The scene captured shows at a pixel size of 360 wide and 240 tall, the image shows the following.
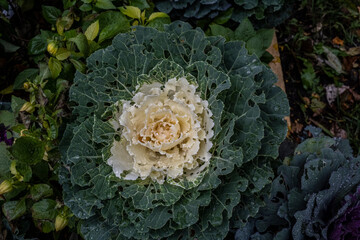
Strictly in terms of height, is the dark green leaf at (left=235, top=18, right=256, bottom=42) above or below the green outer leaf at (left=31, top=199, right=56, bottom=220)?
above

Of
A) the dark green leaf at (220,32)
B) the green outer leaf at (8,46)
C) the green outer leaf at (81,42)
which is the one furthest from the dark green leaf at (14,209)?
Result: the dark green leaf at (220,32)

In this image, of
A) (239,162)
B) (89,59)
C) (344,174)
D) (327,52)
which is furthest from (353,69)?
(89,59)

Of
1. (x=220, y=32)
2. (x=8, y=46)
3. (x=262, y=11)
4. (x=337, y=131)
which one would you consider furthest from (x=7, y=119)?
(x=337, y=131)

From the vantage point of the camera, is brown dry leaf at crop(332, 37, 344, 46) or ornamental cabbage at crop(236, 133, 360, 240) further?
brown dry leaf at crop(332, 37, 344, 46)

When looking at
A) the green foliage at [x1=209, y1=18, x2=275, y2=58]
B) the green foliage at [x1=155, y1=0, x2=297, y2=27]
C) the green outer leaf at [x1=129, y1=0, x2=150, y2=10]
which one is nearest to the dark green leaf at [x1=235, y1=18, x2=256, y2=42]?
the green foliage at [x1=209, y1=18, x2=275, y2=58]

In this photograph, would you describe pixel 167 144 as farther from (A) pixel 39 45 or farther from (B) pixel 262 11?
(B) pixel 262 11

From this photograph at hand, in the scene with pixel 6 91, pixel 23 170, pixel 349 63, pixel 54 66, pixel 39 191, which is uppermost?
pixel 54 66

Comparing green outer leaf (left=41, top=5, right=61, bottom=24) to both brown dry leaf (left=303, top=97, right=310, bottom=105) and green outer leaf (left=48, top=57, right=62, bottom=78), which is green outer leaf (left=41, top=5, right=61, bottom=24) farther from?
brown dry leaf (left=303, top=97, right=310, bottom=105)

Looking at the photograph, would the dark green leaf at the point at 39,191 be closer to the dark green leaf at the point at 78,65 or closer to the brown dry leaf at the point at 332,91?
the dark green leaf at the point at 78,65
